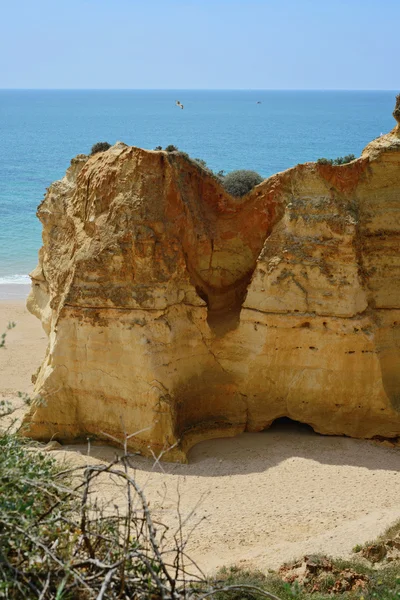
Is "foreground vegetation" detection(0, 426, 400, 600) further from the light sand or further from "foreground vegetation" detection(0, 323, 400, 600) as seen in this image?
the light sand

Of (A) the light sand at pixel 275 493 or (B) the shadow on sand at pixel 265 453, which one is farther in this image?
(B) the shadow on sand at pixel 265 453

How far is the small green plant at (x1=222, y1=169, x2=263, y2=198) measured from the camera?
1545cm

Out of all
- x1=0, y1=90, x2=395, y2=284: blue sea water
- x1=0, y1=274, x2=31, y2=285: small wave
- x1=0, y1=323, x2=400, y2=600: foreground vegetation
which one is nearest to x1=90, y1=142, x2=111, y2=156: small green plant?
x1=0, y1=323, x2=400, y2=600: foreground vegetation

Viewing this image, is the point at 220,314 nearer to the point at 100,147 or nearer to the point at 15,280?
the point at 100,147

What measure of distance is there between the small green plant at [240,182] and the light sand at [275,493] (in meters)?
4.40

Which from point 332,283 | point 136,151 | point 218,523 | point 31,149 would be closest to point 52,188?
point 136,151

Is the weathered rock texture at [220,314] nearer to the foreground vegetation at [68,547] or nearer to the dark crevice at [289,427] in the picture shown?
the dark crevice at [289,427]

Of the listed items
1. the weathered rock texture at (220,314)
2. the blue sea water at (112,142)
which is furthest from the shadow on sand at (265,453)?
the blue sea water at (112,142)

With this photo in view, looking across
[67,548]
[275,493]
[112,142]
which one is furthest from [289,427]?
[112,142]

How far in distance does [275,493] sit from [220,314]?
11.5 feet

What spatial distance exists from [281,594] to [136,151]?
7.55 metres

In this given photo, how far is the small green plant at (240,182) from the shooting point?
608 inches

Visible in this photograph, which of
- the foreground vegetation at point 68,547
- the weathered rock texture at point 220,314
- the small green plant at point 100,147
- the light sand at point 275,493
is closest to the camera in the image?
the foreground vegetation at point 68,547

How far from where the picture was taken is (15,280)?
35219 millimetres
